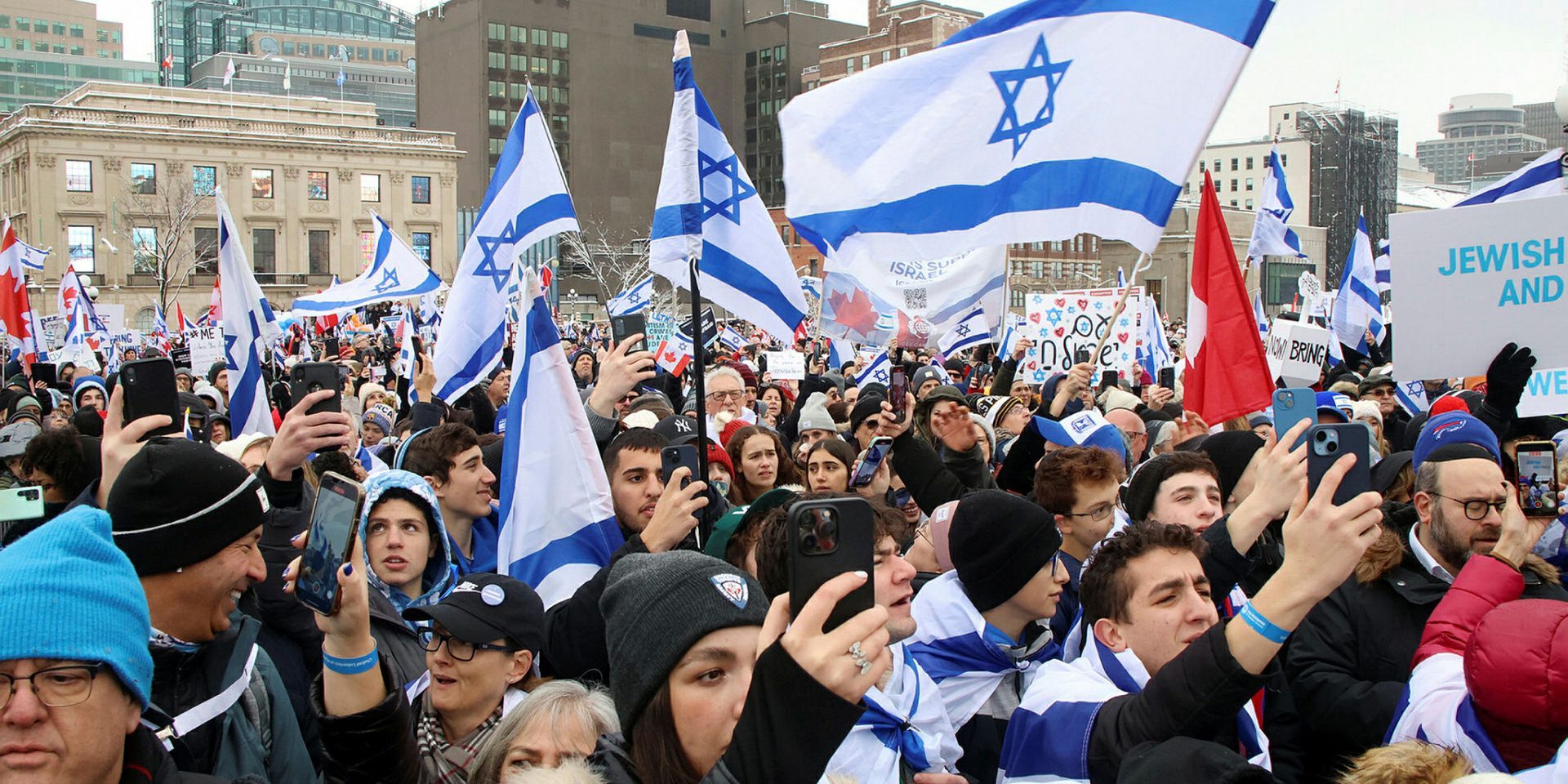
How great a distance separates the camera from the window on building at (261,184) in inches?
3265

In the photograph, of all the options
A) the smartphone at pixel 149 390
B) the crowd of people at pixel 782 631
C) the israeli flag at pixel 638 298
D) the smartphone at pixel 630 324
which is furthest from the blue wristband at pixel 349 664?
the israeli flag at pixel 638 298

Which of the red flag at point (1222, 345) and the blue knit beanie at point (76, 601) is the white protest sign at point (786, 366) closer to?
the red flag at point (1222, 345)

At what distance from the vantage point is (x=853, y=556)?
182 centimetres

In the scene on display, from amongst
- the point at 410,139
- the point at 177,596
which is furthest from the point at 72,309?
the point at 410,139

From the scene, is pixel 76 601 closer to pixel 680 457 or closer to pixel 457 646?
pixel 457 646

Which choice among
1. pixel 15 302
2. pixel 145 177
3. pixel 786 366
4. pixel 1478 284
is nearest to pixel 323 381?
pixel 1478 284

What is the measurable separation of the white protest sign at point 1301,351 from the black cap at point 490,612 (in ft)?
17.3

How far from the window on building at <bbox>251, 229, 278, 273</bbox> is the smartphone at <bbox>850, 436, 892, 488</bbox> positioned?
8578 cm

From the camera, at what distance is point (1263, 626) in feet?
7.76

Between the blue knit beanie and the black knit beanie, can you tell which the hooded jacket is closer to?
the blue knit beanie

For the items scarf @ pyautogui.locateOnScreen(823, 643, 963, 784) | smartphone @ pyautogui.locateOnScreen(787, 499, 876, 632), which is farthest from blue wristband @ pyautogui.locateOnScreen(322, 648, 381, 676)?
smartphone @ pyautogui.locateOnScreen(787, 499, 876, 632)

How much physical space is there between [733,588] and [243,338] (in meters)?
6.46

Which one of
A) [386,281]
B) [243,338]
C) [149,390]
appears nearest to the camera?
[149,390]

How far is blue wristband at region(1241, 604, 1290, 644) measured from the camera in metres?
2.35
